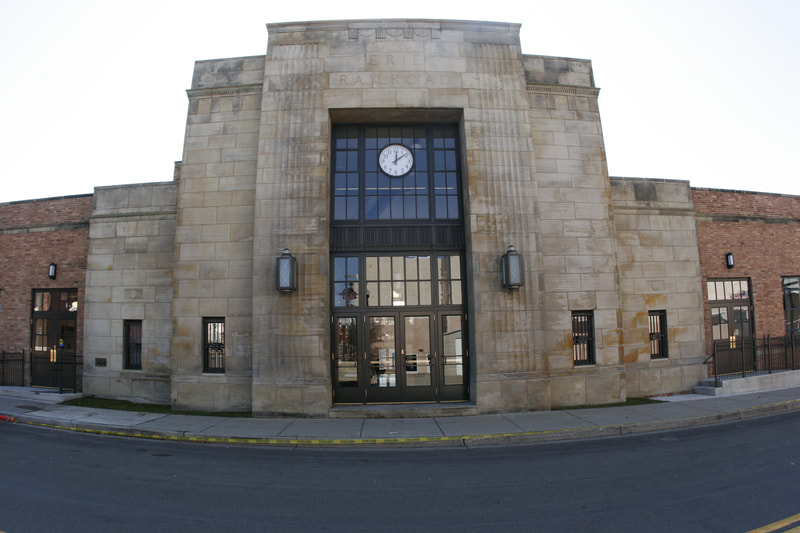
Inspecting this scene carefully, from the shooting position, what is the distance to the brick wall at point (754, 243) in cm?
1341

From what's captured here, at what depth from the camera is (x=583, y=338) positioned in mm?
11180

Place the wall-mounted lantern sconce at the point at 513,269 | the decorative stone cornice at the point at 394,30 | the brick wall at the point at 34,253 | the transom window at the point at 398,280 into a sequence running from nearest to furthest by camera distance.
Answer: the wall-mounted lantern sconce at the point at 513,269 → the transom window at the point at 398,280 → the decorative stone cornice at the point at 394,30 → the brick wall at the point at 34,253

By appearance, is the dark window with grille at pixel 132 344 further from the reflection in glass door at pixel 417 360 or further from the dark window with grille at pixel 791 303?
the dark window with grille at pixel 791 303

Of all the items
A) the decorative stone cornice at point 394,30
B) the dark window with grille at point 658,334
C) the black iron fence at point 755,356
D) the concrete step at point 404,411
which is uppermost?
the decorative stone cornice at point 394,30

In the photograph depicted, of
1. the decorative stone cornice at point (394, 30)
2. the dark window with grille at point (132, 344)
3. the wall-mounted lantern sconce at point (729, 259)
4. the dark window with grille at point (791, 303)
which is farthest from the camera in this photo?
the dark window with grille at point (791, 303)

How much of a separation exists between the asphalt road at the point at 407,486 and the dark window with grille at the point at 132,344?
11.1 ft

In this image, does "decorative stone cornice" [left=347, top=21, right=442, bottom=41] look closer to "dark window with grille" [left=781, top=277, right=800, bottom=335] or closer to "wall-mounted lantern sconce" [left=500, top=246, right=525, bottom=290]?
"wall-mounted lantern sconce" [left=500, top=246, right=525, bottom=290]

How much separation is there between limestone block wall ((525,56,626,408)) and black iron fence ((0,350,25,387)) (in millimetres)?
15431

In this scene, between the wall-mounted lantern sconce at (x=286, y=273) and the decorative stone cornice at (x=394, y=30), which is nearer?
the wall-mounted lantern sconce at (x=286, y=273)

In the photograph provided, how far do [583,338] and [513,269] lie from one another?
9.86ft

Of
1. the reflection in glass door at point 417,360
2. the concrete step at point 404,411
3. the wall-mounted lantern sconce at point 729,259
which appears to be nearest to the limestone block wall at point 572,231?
the concrete step at point 404,411

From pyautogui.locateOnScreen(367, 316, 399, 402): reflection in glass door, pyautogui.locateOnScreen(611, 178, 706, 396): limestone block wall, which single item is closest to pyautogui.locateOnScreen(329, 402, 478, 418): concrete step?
pyautogui.locateOnScreen(367, 316, 399, 402): reflection in glass door

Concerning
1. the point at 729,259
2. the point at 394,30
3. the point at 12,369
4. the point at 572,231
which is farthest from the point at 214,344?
the point at 729,259

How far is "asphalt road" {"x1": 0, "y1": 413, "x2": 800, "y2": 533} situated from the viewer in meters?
4.91
